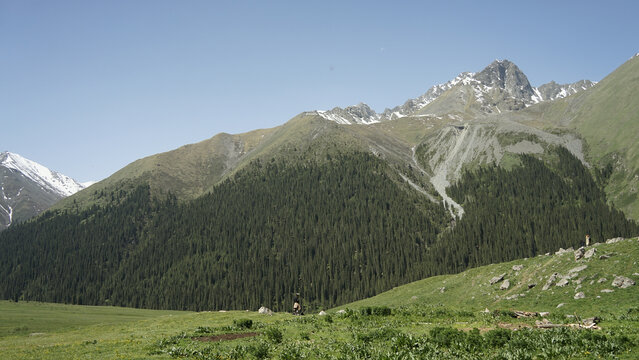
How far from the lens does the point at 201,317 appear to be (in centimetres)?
5112

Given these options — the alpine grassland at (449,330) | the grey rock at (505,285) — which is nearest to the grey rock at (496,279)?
the alpine grassland at (449,330)

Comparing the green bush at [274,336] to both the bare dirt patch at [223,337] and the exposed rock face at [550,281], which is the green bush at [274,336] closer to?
the bare dirt patch at [223,337]

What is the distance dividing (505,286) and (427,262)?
124704 mm

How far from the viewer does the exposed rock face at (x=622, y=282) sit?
4259 centimetres

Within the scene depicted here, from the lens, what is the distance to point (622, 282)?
43438mm

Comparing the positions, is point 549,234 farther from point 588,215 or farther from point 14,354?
point 14,354

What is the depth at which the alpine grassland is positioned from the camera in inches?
784

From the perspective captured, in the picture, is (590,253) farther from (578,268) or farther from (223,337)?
(223,337)

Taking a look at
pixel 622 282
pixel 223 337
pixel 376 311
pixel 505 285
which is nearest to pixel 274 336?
pixel 223 337

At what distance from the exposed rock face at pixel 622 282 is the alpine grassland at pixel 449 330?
1.10 feet

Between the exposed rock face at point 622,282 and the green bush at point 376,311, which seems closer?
the green bush at point 376,311

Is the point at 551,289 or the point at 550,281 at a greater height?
the point at 550,281

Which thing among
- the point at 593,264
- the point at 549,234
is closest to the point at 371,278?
the point at 549,234

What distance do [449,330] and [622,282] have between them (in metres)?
33.8
